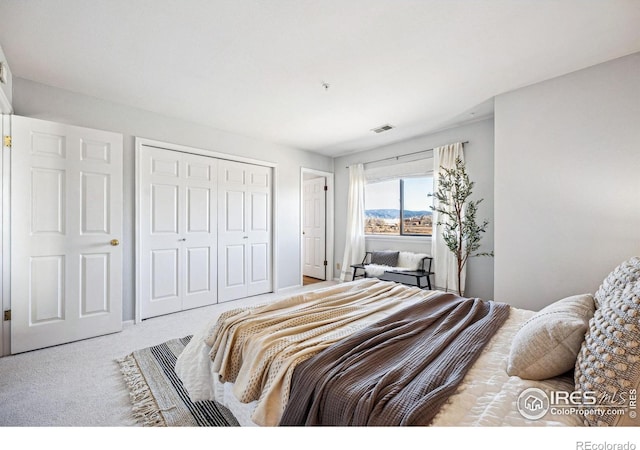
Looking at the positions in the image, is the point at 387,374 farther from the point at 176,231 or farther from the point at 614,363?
the point at 176,231

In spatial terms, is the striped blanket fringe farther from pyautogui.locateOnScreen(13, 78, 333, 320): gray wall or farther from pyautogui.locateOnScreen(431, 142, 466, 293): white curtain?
pyautogui.locateOnScreen(431, 142, 466, 293): white curtain

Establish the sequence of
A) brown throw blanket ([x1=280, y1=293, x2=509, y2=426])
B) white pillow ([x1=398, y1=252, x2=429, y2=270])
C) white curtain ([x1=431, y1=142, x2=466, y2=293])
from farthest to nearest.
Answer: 1. white pillow ([x1=398, y1=252, x2=429, y2=270])
2. white curtain ([x1=431, y1=142, x2=466, y2=293])
3. brown throw blanket ([x1=280, y1=293, x2=509, y2=426])

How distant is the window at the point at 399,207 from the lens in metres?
4.45

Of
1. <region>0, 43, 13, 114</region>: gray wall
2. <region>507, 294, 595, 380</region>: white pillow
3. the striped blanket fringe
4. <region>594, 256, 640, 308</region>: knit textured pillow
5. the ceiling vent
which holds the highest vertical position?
the ceiling vent

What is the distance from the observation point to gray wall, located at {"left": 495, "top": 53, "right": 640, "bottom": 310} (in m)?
2.31

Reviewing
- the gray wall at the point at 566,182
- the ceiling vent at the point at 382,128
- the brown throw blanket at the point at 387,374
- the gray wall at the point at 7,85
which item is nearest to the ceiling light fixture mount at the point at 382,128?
the ceiling vent at the point at 382,128

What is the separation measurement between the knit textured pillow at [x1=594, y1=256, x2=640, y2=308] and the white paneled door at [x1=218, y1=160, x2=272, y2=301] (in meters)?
3.86

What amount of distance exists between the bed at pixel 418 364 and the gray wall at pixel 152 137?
7.58 ft

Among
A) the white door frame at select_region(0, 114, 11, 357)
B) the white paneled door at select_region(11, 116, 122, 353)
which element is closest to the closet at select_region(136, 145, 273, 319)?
the white paneled door at select_region(11, 116, 122, 353)

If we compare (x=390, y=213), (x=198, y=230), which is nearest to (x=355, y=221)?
(x=390, y=213)

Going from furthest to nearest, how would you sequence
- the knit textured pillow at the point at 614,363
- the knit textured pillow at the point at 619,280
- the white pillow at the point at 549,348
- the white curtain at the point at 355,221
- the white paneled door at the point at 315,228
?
the white paneled door at the point at 315,228 → the white curtain at the point at 355,221 → the knit textured pillow at the point at 619,280 → the white pillow at the point at 549,348 → the knit textured pillow at the point at 614,363

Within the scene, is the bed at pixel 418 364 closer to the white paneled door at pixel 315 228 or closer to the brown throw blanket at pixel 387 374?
the brown throw blanket at pixel 387 374

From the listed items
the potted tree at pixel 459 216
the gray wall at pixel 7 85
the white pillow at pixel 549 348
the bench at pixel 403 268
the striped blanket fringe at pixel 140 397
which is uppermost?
the gray wall at pixel 7 85
